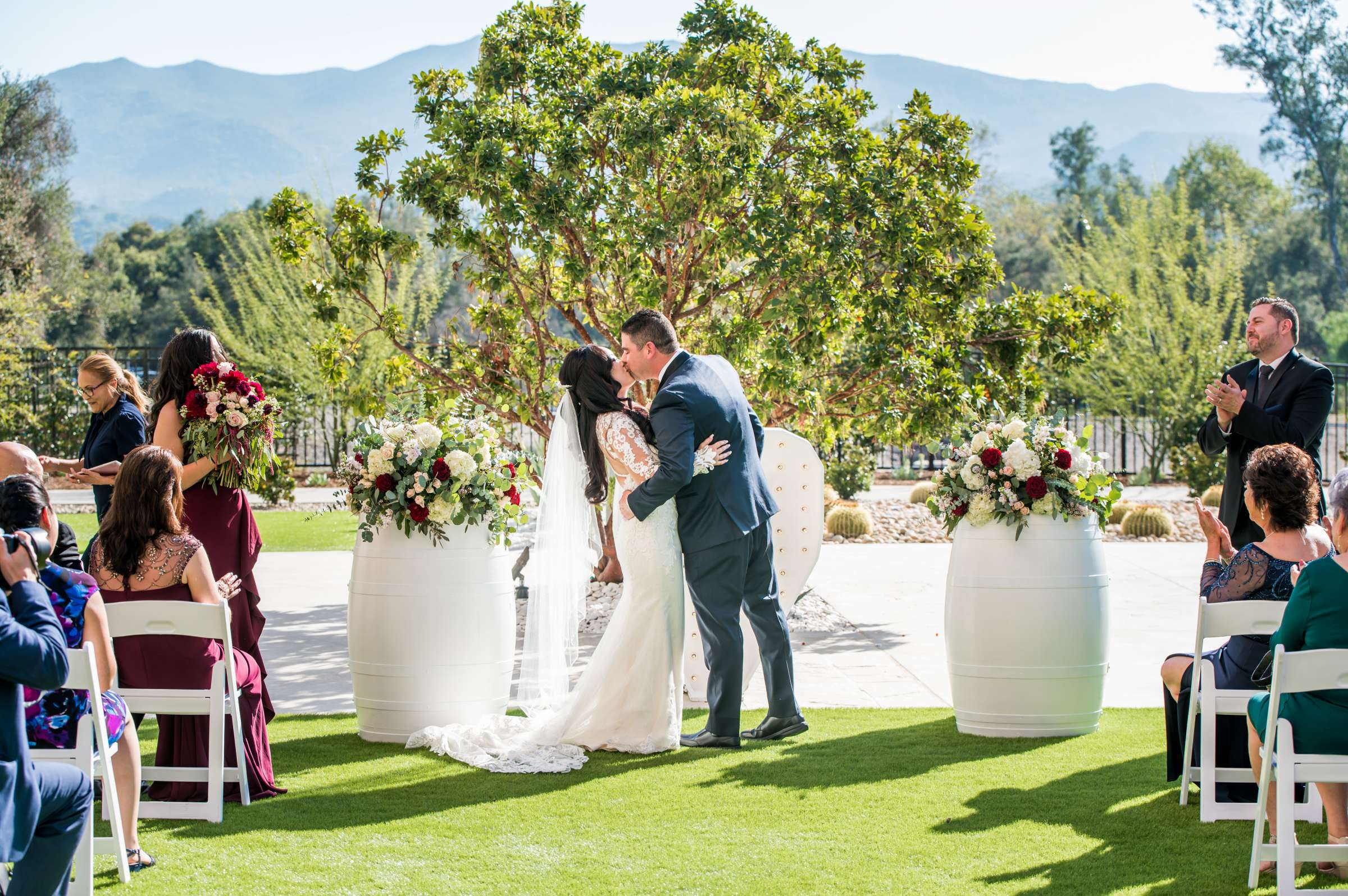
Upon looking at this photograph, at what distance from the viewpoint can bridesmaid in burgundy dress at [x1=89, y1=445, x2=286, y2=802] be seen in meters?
4.65

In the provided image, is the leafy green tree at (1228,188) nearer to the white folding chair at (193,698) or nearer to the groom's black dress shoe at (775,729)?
the groom's black dress shoe at (775,729)

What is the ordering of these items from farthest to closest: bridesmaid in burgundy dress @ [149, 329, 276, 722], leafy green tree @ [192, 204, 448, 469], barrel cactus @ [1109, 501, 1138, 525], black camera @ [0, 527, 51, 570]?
leafy green tree @ [192, 204, 448, 469] → barrel cactus @ [1109, 501, 1138, 525] → bridesmaid in burgundy dress @ [149, 329, 276, 722] → black camera @ [0, 527, 51, 570]

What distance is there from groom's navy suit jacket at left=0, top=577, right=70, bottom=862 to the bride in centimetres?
278

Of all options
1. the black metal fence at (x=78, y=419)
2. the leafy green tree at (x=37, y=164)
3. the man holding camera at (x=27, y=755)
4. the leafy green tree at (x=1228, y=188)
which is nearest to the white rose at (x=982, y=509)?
the man holding camera at (x=27, y=755)

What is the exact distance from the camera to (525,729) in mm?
5965

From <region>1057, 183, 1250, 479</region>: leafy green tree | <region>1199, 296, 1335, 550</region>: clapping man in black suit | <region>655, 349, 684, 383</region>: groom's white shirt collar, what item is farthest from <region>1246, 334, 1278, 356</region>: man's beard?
<region>1057, 183, 1250, 479</region>: leafy green tree

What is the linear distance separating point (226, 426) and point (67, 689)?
1.77 metres

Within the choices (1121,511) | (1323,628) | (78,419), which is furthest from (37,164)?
(1323,628)

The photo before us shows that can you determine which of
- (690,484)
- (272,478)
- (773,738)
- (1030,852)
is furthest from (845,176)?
(272,478)

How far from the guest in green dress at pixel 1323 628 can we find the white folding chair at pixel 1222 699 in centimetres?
61

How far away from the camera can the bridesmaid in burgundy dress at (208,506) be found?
541 centimetres

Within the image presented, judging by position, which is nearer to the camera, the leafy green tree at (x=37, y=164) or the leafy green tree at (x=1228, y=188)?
the leafy green tree at (x=37, y=164)

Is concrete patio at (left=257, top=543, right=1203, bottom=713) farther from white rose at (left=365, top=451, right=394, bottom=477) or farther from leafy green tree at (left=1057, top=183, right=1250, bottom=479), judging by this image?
leafy green tree at (left=1057, top=183, right=1250, bottom=479)

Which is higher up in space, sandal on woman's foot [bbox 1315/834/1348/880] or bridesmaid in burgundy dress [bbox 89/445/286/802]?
bridesmaid in burgundy dress [bbox 89/445/286/802]
